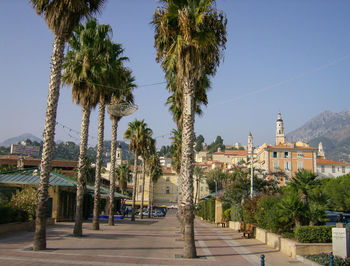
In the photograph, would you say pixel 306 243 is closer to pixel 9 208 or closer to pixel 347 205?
pixel 9 208

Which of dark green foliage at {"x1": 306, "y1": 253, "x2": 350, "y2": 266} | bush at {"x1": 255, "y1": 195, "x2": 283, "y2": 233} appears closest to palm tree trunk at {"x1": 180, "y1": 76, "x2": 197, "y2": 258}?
dark green foliage at {"x1": 306, "y1": 253, "x2": 350, "y2": 266}

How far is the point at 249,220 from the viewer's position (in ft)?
82.5

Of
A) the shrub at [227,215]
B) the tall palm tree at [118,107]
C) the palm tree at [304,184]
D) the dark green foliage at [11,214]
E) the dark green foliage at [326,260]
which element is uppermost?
the tall palm tree at [118,107]

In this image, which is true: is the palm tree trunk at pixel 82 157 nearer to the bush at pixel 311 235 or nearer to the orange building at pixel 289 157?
the bush at pixel 311 235

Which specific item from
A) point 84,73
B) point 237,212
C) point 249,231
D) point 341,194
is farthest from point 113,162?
point 341,194

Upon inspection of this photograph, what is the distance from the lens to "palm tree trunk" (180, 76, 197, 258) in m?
13.8

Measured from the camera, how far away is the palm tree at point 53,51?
1426 cm

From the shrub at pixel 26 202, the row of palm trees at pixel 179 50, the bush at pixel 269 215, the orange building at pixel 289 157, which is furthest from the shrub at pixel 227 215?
the orange building at pixel 289 157

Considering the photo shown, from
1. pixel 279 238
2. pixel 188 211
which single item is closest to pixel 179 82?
pixel 188 211

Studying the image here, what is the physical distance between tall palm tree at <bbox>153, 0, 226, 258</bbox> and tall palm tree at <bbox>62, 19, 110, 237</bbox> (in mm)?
6423

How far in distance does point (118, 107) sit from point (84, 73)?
6380 millimetres

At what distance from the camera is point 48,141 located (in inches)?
573

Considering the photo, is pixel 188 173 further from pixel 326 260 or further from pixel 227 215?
pixel 227 215

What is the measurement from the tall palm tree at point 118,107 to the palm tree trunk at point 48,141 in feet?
29.4
